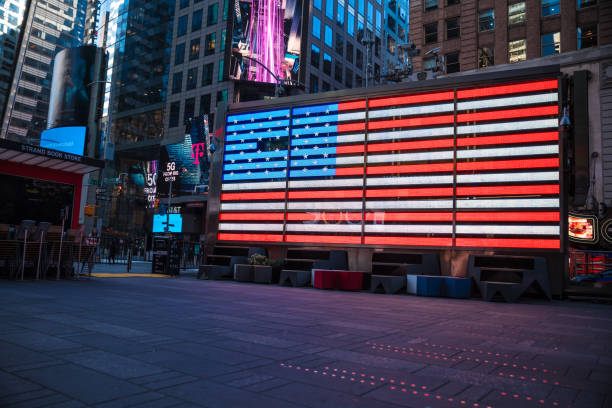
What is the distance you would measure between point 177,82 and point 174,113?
4.48 meters

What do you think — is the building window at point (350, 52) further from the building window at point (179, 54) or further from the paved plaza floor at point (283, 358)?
the paved plaza floor at point (283, 358)

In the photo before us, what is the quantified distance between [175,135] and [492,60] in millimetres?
38905

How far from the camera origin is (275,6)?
4769 centimetres

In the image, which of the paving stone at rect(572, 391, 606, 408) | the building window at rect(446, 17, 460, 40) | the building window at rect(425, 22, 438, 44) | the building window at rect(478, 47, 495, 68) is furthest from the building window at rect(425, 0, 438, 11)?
the paving stone at rect(572, 391, 606, 408)

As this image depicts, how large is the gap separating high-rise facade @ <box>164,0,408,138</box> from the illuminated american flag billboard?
28.9 metres

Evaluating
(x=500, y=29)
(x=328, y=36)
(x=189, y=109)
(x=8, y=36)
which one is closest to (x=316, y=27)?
(x=328, y=36)

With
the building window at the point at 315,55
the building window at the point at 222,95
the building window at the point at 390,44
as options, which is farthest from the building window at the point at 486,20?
the building window at the point at 390,44

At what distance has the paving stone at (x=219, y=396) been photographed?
3652mm

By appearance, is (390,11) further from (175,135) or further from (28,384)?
(28,384)

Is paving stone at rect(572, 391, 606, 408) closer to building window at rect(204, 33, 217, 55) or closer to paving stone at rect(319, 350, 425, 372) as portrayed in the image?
paving stone at rect(319, 350, 425, 372)

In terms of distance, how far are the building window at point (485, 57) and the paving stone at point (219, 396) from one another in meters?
33.8

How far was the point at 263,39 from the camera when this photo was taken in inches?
1874

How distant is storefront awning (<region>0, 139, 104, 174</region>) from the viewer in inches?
665

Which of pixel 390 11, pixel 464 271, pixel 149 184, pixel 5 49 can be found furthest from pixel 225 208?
pixel 5 49
